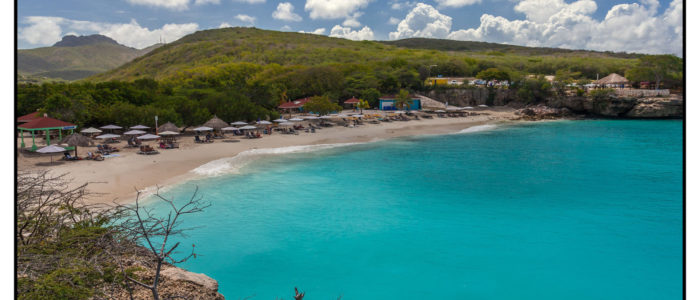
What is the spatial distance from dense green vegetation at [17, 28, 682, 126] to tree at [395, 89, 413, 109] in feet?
14.8

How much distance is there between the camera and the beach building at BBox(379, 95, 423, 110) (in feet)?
195

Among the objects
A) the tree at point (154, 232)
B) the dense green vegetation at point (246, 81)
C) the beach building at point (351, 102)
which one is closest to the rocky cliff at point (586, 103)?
the dense green vegetation at point (246, 81)

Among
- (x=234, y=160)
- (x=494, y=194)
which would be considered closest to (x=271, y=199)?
(x=234, y=160)

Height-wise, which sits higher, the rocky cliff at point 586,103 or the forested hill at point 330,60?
the forested hill at point 330,60

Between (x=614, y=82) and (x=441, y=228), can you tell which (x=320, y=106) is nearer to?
(x=441, y=228)

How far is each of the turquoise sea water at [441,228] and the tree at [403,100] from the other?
29582 mm

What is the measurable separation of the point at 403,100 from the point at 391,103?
8.38ft

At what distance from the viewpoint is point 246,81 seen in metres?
68.2

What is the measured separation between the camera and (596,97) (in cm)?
5828

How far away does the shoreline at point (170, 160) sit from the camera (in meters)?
18.8

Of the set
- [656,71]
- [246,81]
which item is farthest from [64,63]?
[656,71]

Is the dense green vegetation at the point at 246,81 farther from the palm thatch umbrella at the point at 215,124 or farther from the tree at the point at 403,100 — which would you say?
the tree at the point at 403,100
